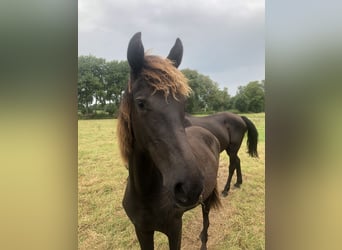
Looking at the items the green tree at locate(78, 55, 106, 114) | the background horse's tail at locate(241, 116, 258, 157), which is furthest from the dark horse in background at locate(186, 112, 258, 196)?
the green tree at locate(78, 55, 106, 114)

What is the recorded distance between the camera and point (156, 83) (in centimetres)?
68

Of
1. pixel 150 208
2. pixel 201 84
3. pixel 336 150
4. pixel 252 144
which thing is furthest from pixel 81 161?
pixel 336 150

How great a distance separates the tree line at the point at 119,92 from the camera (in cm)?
80

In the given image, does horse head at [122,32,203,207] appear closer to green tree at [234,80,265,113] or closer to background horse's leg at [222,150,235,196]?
green tree at [234,80,265,113]

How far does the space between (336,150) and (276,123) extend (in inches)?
5.4

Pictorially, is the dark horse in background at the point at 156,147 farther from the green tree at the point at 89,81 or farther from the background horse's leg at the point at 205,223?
the green tree at the point at 89,81

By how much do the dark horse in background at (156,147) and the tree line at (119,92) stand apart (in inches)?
4.4

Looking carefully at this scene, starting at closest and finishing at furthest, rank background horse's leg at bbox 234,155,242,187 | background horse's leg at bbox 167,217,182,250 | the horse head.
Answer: the horse head
background horse's leg at bbox 167,217,182,250
background horse's leg at bbox 234,155,242,187

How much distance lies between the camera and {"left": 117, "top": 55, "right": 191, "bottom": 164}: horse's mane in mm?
684

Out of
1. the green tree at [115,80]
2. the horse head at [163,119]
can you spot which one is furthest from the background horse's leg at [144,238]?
the green tree at [115,80]

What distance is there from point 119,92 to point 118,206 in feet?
1.31

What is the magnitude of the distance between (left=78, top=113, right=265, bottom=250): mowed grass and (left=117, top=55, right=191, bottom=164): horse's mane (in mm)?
100

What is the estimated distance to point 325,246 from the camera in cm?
61

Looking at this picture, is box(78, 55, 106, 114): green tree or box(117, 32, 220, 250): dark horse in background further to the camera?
box(78, 55, 106, 114): green tree
